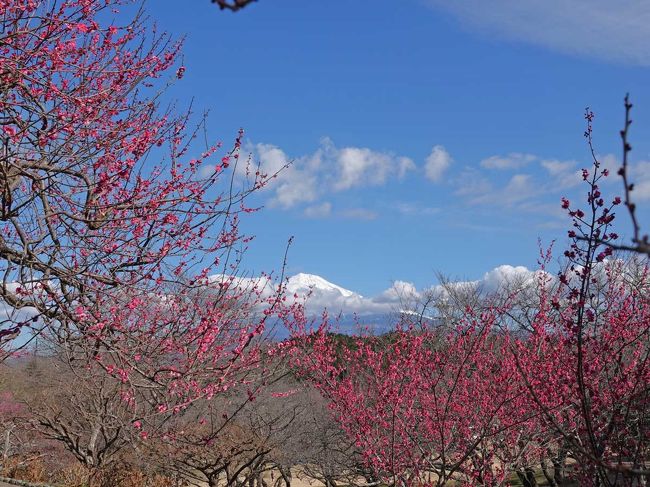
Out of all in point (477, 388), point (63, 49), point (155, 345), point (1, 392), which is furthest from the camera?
point (1, 392)

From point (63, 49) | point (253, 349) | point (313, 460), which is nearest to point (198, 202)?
point (63, 49)

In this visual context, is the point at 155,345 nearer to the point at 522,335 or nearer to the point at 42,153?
the point at 42,153

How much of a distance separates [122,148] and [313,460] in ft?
50.5

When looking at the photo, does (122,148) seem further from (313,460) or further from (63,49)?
(313,460)

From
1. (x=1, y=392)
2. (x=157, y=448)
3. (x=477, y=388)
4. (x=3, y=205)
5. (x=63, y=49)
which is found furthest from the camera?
(x=1, y=392)

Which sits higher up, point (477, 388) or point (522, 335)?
point (522, 335)

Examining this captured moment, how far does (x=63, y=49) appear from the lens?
638 centimetres

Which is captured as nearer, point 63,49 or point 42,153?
point 42,153

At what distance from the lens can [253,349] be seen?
8938 millimetres

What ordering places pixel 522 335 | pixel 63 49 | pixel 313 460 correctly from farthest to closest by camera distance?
pixel 522 335 < pixel 313 460 < pixel 63 49

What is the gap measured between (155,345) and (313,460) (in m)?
13.9

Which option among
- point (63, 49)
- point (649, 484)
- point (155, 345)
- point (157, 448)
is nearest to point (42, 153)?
point (63, 49)

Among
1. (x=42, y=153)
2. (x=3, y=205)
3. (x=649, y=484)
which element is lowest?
(x=649, y=484)

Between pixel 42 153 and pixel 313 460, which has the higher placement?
pixel 42 153
